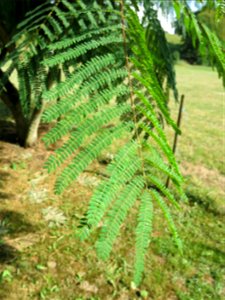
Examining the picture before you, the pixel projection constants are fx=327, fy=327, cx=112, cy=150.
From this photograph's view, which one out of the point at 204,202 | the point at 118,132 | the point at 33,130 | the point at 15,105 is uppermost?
the point at 118,132

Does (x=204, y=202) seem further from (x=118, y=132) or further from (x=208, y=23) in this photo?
(x=118, y=132)

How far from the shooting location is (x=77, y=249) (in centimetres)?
369

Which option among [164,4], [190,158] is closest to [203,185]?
[190,158]

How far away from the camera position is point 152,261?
12.2 ft

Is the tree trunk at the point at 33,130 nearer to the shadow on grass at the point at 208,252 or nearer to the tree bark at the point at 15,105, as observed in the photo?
the tree bark at the point at 15,105

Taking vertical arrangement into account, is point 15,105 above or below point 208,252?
above

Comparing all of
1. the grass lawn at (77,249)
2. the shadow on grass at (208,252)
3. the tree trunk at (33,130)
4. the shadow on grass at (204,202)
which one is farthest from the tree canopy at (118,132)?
the tree trunk at (33,130)

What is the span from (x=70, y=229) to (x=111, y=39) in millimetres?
3274

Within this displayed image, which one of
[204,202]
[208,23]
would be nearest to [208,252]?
[204,202]

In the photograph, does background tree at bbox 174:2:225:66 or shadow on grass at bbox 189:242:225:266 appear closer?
background tree at bbox 174:2:225:66

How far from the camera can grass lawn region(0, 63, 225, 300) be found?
326cm

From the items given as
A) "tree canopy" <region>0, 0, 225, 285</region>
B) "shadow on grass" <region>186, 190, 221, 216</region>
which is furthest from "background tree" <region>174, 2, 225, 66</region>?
"shadow on grass" <region>186, 190, 221, 216</region>

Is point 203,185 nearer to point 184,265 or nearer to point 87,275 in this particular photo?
point 184,265

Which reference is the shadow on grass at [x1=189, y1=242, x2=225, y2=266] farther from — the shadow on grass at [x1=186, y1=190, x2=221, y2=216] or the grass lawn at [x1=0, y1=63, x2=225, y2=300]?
the shadow on grass at [x1=186, y1=190, x2=221, y2=216]
